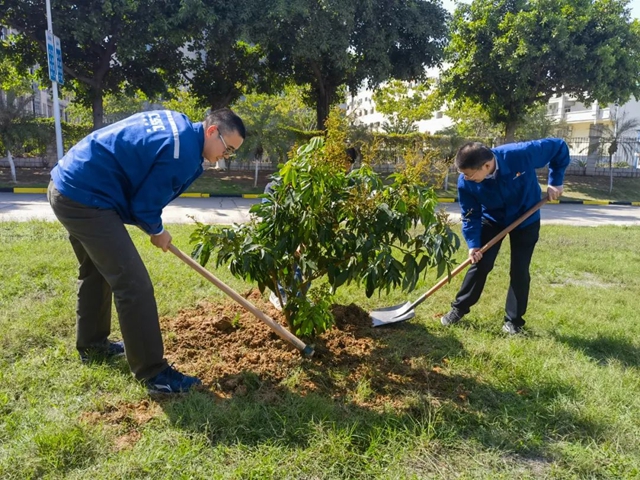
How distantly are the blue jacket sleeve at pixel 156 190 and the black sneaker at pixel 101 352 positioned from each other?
1.05 metres

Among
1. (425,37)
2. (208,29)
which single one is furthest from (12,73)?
(425,37)

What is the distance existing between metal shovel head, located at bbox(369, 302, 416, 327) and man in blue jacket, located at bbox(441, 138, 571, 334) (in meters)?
0.31

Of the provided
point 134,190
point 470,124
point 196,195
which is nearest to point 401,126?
point 470,124

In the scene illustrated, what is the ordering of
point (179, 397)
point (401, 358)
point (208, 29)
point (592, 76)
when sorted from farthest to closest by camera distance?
point (592, 76) → point (208, 29) → point (401, 358) → point (179, 397)

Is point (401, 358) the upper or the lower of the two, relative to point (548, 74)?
lower

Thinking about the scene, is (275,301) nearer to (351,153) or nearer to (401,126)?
(351,153)

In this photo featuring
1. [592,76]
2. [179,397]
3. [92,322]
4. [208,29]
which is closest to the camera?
[179,397]

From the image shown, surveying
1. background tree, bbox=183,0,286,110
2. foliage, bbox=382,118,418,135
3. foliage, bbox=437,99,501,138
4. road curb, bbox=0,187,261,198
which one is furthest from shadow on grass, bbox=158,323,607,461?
foliage, bbox=437,99,501,138

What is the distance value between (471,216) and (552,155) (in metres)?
0.74

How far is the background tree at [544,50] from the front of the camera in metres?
15.3

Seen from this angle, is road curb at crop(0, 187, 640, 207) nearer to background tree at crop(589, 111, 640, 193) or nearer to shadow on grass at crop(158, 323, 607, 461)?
background tree at crop(589, 111, 640, 193)

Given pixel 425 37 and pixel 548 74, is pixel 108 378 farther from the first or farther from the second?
pixel 548 74

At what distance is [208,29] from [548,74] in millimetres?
11572

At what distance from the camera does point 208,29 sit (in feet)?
43.5
